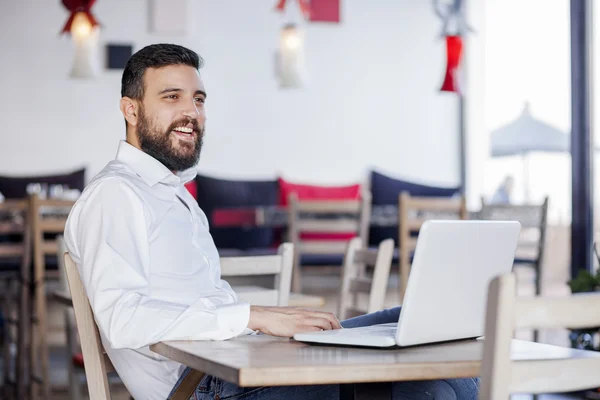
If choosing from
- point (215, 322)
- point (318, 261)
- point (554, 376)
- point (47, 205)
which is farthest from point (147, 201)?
point (318, 261)

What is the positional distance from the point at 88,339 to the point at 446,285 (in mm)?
664

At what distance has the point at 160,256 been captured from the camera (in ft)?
5.67

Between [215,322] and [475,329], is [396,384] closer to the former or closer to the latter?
[475,329]

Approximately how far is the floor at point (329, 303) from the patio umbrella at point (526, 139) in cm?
66

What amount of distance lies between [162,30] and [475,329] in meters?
5.38

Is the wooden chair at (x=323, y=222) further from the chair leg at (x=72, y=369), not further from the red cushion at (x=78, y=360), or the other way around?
the red cushion at (x=78, y=360)

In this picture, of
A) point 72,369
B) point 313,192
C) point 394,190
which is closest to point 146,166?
point 72,369

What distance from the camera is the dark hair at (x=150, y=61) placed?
1.86 metres

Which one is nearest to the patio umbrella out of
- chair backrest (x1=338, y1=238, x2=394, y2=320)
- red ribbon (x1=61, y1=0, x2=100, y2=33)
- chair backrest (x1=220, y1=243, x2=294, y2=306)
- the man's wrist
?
chair backrest (x1=338, y1=238, x2=394, y2=320)

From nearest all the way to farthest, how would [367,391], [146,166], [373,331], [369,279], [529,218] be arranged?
[367,391] < [373,331] < [146,166] < [369,279] < [529,218]

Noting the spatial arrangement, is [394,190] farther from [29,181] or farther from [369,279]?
[369,279]

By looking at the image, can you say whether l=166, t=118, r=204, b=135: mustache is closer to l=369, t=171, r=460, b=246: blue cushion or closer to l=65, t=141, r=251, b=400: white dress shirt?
l=65, t=141, r=251, b=400: white dress shirt

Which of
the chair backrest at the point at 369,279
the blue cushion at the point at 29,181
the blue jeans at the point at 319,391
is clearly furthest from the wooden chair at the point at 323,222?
the blue jeans at the point at 319,391

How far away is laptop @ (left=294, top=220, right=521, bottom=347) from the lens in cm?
130
